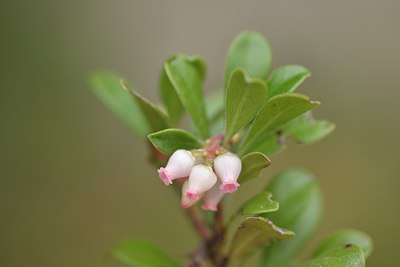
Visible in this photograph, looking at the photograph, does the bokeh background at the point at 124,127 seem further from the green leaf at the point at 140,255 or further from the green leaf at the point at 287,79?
the green leaf at the point at 287,79

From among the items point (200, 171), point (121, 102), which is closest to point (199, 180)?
point (200, 171)

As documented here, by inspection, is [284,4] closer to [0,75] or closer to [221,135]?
[0,75]

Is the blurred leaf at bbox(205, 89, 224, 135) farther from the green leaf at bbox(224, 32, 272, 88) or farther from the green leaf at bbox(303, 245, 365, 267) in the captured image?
the green leaf at bbox(303, 245, 365, 267)

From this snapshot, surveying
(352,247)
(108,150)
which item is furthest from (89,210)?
(352,247)

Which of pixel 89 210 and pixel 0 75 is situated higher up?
pixel 0 75

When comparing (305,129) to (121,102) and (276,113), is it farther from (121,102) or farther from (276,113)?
(121,102)

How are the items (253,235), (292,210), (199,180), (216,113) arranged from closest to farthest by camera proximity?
1. (199,180)
2. (253,235)
3. (292,210)
4. (216,113)

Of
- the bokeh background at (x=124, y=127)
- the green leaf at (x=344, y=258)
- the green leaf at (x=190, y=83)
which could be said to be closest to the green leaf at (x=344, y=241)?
the green leaf at (x=344, y=258)
